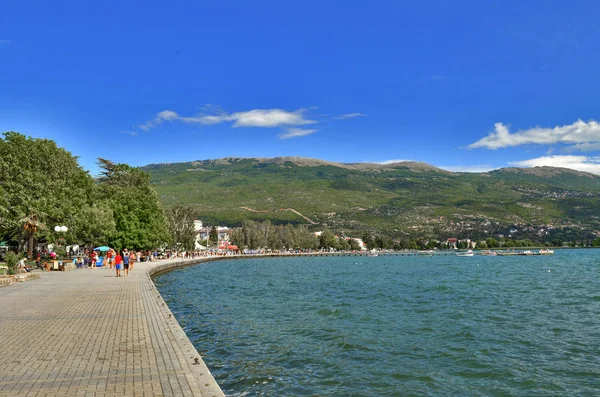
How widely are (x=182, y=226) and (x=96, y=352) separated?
285 feet

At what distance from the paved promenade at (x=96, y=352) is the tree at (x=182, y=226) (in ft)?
247

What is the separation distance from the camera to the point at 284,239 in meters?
152

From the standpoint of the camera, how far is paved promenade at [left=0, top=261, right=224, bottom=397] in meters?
7.37

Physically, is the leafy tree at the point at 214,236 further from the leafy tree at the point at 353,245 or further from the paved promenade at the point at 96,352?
the paved promenade at the point at 96,352

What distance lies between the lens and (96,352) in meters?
9.70

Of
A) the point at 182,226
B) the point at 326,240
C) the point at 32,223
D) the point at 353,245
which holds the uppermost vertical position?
the point at 182,226

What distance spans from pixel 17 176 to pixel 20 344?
34529mm

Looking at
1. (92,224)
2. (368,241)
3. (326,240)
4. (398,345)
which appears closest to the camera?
(398,345)

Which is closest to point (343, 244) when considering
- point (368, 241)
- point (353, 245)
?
point (353, 245)

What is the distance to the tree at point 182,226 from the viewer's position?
91.6 meters

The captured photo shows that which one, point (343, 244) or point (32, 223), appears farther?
point (343, 244)

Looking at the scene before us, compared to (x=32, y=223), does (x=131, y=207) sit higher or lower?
higher

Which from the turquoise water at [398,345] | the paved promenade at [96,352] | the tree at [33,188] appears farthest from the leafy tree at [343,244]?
the paved promenade at [96,352]

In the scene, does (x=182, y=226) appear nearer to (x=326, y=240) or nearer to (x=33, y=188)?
(x=33, y=188)
